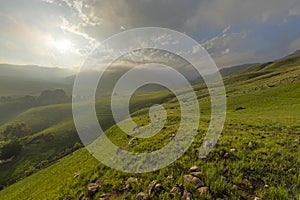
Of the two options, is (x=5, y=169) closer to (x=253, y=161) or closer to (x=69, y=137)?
(x=69, y=137)

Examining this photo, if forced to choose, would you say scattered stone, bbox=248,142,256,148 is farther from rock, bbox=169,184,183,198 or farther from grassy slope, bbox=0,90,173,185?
grassy slope, bbox=0,90,173,185

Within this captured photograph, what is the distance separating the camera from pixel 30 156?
70688 mm

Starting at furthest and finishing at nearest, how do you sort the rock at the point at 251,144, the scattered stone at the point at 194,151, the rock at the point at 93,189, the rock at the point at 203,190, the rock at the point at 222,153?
1. the rock at the point at 251,144
2. the scattered stone at the point at 194,151
3. the rock at the point at 222,153
4. the rock at the point at 93,189
5. the rock at the point at 203,190

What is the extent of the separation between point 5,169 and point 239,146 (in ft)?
252

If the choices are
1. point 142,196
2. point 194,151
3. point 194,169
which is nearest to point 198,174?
point 194,169

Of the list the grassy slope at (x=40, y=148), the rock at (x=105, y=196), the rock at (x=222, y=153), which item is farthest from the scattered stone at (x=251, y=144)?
the grassy slope at (x=40, y=148)

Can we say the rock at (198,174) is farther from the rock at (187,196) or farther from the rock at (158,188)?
the rock at (158,188)

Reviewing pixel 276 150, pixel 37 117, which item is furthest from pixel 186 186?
pixel 37 117

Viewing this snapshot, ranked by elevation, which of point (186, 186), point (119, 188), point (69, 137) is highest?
point (186, 186)

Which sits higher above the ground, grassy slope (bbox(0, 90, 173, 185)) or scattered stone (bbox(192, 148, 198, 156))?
scattered stone (bbox(192, 148, 198, 156))

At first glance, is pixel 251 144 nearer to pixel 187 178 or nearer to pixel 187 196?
pixel 187 178

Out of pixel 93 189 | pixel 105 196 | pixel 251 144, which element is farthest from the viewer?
pixel 251 144

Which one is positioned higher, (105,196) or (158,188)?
(158,188)

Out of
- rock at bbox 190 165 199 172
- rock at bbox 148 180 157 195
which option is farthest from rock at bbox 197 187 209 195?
rock at bbox 148 180 157 195
